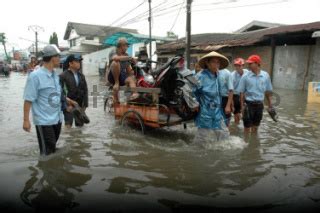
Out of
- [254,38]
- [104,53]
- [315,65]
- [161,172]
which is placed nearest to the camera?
[161,172]

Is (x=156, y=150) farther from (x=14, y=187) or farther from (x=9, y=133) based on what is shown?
(x=9, y=133)

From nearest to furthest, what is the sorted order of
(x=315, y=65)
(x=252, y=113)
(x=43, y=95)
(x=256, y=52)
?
(x=43, y=95)
(x=252, y=113)
(x=315, y=65)
(x=256, y=52)

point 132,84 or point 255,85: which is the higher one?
point 255,85

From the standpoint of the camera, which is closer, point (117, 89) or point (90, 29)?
point (117, 89)

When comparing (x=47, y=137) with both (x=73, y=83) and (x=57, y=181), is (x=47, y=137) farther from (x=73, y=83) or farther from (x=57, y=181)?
(x=73, y=83)

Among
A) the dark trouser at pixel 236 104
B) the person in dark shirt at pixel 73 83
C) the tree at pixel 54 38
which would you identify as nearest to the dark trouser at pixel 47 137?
the person in dark shirt at pixel 73 83

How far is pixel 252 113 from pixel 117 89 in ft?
9.44

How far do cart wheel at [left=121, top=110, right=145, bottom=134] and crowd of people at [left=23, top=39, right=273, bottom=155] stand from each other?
45cm

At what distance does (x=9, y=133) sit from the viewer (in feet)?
26.8

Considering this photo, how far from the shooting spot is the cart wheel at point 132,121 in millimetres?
7320

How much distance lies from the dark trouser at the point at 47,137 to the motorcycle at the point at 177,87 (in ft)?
7.93

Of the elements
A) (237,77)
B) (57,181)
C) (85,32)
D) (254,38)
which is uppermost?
(85,32)

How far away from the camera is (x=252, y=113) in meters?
6.92

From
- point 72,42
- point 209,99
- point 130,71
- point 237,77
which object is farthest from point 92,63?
point 209,99
